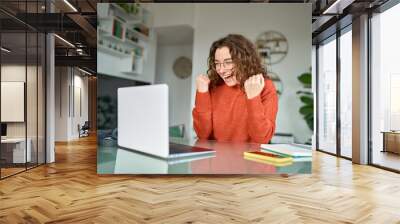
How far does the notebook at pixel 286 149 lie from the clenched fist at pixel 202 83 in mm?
1109

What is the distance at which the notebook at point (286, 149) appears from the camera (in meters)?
4.90

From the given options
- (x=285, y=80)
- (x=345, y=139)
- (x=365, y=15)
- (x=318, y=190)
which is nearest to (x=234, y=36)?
→ (x=285, y=80)

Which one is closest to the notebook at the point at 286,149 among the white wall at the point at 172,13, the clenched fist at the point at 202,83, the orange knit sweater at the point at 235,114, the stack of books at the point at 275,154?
the stack of books at the point at 275,154

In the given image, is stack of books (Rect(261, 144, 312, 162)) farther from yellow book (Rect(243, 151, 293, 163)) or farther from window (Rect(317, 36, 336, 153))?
window (Rect(317, 36, 336, 153))

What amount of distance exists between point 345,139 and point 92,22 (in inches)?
217

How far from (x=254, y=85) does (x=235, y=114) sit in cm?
48

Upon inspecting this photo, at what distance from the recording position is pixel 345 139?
7.40m

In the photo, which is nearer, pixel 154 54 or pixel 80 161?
pixel 154 54

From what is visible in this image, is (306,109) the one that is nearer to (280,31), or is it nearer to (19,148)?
(280,31)

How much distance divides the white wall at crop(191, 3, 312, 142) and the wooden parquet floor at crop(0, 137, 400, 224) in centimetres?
93

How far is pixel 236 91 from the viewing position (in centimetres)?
500

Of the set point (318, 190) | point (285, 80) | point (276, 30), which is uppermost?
point (276, 30)

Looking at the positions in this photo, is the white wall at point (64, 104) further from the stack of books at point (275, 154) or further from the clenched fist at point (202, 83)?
the stack of books at point (275, 154)

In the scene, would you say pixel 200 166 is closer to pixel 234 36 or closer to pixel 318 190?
pixel 318 190
